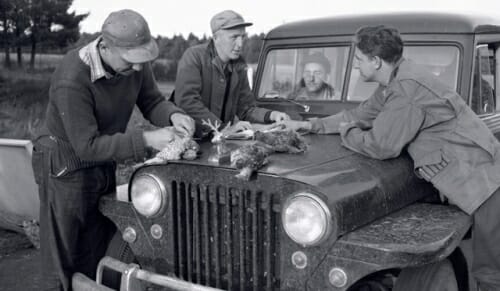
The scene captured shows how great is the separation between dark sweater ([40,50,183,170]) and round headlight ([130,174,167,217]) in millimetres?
138

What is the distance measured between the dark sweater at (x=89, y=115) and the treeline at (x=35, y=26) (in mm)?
24883

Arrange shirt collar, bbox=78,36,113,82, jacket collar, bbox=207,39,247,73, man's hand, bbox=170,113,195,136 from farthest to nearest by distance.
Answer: jacket collar, bbox=207,39,247,73 → man's hand, bbox=170,113,195,136 → shirt collar, bbox=78,36,113,82

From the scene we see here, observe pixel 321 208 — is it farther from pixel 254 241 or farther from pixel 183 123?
pixel 183 123

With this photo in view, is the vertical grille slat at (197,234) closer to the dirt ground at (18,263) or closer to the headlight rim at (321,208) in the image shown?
the headlight rim at (321,208)

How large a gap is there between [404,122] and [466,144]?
12.5 inches

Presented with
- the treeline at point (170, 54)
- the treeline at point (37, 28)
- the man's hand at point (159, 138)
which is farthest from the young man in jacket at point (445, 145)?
the treeline at point (170, 54)

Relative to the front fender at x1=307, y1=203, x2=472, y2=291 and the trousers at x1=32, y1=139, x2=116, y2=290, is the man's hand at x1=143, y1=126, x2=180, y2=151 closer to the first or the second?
the trousers at x1=32, y1=139, x2=116, y2=290

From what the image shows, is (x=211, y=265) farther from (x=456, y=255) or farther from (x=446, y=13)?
(x=446, y=13)

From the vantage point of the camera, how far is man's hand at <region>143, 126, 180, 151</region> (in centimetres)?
280

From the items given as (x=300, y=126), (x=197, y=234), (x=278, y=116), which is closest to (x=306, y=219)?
(x=197, y=234)

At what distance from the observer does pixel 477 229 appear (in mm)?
2711

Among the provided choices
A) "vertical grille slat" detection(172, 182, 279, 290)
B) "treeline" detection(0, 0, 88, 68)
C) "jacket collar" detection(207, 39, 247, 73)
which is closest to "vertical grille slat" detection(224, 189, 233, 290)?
"vertical grille slat" detection(172, 182, 279, 290)

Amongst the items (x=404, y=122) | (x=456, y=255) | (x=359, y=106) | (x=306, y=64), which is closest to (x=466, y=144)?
(x=404, y=122)

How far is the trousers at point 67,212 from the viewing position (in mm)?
2992
